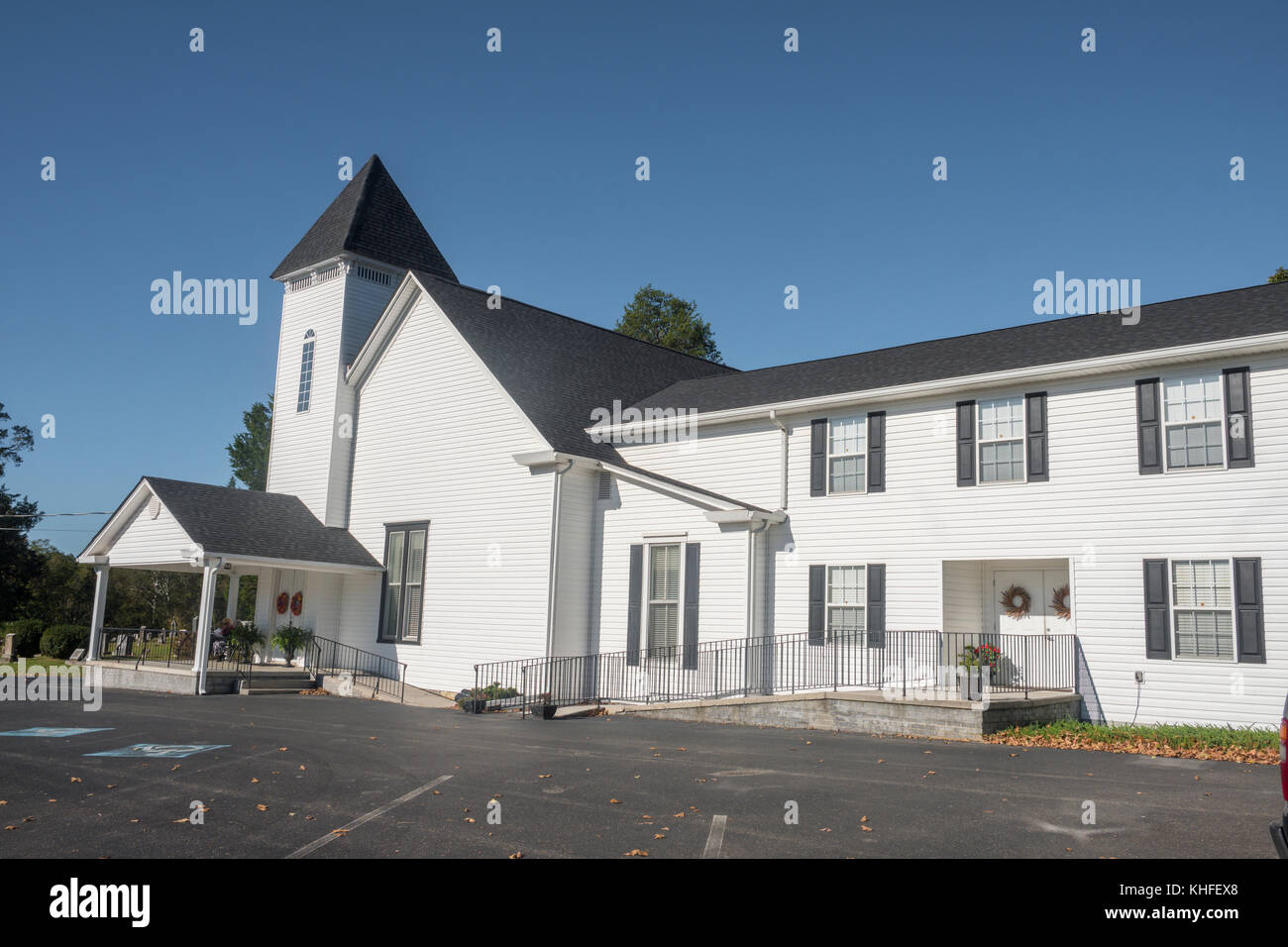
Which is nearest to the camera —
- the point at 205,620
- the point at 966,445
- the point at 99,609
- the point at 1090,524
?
the point at 1090,524

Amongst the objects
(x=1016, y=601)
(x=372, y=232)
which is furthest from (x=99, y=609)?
(x=1016, y=601)

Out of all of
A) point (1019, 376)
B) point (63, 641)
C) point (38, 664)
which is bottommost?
point (38, 664)

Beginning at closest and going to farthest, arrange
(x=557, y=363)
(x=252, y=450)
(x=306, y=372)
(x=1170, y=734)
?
(x=1170, y=734), (x=557, y=363), (x=306, y=372), (x=252, y=450)

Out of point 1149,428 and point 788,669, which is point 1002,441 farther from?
point 788,669

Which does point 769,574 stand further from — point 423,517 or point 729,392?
point 423,517

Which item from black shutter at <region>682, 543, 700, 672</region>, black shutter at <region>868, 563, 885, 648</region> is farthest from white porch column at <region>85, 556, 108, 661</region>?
black shutter at <region>868, 563, 885, 648</region>

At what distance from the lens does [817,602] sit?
1906cm

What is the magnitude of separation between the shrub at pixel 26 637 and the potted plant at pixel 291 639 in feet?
52.1

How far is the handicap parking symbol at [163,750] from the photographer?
12500 mm

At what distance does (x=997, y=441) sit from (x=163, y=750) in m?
14.5

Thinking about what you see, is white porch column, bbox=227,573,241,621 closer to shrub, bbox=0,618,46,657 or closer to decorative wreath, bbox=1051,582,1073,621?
shrub, bbox=0,618,46,657

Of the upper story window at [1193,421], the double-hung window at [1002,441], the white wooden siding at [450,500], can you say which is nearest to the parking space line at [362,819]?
the white wooden siding at [450,500]

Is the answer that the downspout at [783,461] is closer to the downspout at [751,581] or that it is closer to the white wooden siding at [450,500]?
the downspout at [751,581]
